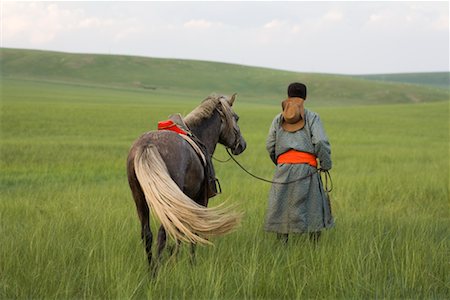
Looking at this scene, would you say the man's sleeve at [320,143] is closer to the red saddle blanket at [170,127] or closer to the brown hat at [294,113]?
the brown hat at [294,113]

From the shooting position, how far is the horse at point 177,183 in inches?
185

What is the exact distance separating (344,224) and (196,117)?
2663 mm

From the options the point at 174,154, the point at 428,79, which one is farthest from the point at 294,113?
the point at 428,79

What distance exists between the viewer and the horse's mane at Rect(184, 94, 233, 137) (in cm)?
587

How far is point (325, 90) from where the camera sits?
92.3m

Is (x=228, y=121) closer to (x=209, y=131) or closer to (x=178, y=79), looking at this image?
(x=209, y=131)

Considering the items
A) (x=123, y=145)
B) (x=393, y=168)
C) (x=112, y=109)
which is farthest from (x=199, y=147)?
(x=112, y=109)

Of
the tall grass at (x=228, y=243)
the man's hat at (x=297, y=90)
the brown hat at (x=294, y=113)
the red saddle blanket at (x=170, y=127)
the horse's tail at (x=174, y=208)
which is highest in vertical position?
the man's hat at (x=297, y=90)

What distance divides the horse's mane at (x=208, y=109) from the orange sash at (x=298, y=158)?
0.85 meters

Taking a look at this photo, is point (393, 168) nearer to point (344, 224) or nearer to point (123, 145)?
point (344, 224)

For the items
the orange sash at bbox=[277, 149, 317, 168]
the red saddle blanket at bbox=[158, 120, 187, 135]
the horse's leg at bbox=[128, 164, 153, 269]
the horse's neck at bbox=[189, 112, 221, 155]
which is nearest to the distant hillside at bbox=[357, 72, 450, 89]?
the orange sash at bbox=[277, 149, 317, 168]

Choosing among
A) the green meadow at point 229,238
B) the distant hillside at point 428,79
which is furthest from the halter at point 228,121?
the distant hillside at point 428,79

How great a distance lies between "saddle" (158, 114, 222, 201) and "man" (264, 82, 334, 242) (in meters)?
1.02

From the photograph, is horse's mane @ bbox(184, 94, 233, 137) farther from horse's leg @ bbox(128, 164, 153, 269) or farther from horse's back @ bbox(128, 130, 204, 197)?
horse's leg @ bbox(128, 164, 153, 269)
